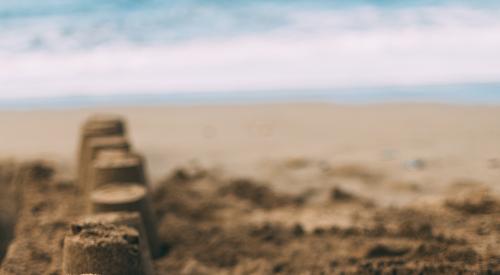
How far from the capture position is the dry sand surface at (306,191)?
15.7 ft

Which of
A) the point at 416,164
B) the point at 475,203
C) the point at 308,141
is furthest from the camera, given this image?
the point at 308,141

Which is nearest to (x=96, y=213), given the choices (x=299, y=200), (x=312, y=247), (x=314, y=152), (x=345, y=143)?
(x=312, y=247)

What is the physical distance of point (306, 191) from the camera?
7.08 meters

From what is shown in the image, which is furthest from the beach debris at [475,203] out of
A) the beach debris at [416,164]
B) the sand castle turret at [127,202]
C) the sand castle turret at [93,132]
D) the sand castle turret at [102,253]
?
the sand castle turret at [93,132]

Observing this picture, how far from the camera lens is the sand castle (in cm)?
311

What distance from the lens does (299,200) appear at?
6750 millimetres

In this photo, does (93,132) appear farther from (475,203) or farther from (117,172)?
(475,203)

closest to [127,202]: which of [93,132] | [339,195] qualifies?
[93,132]

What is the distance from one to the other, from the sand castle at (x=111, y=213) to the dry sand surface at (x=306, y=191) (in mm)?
511

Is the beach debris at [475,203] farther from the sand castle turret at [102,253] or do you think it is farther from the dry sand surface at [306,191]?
the sand castle turret at [102,253]

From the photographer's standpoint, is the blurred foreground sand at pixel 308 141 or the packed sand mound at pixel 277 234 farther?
the blurred foreground sand at pixel 308 141

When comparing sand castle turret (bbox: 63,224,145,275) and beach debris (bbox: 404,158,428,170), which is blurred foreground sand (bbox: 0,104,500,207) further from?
sand castle turret (bbox: 63,224,145,275)

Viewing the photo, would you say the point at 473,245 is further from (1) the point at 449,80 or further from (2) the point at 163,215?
(1) the point at 449,80

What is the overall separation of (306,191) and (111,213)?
335 centimetres
